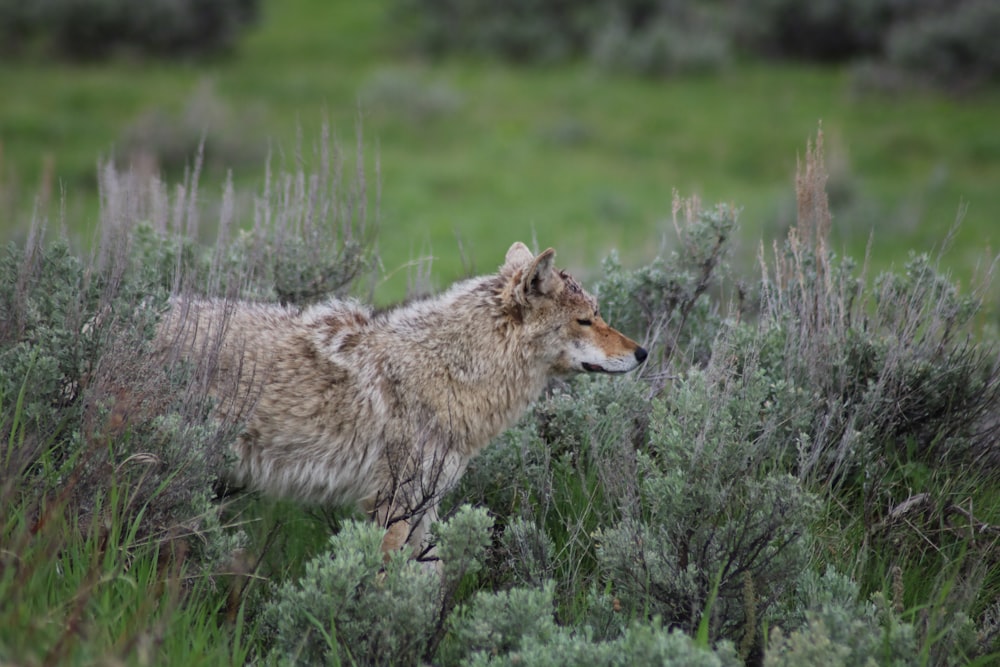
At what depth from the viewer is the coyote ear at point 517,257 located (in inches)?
210

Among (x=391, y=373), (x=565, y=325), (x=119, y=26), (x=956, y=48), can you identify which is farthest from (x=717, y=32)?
(x=391, y=373)

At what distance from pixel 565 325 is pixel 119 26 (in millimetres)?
19480

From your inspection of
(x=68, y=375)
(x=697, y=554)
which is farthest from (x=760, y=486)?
(x=68, y=375)

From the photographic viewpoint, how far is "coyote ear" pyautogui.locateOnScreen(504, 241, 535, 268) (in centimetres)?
534

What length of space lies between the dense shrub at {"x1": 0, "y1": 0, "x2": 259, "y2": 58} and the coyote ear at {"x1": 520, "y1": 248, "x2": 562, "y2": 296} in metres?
19.0

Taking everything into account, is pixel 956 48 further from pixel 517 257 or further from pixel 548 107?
pixel 517 257

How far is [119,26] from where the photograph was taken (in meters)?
21.3

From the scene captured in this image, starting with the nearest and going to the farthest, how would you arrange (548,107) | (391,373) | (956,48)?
(391,373) < (548,107) < (956,48)

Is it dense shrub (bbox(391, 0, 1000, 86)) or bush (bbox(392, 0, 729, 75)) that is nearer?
dense shrub (bbox(391, 0, 1000, 86))

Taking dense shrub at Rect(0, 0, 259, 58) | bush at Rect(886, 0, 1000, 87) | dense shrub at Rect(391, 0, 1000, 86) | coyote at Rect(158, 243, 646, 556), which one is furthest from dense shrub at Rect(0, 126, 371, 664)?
bush at Rect(886, 0, 1000, 87)

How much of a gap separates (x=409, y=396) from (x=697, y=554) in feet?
5.22

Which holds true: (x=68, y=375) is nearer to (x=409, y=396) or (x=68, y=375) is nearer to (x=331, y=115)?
(x=409, y=396)

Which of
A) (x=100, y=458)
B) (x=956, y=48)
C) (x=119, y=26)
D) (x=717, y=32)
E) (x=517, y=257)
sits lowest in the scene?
(x=100, y=458)

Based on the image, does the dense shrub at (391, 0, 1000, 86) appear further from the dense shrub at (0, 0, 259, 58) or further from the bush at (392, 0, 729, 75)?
the dense shrub at (0, 0, 259, 58)
